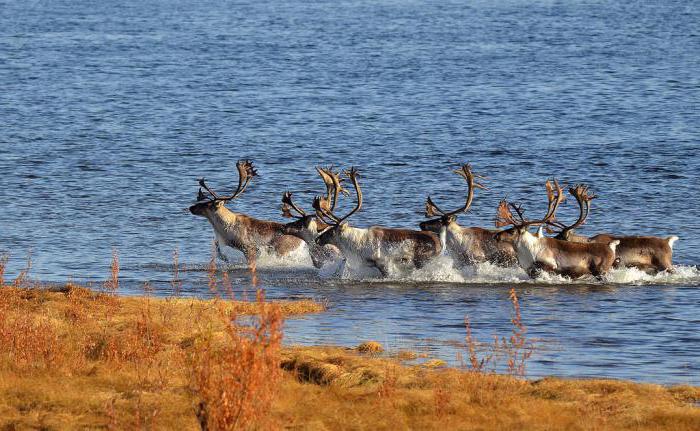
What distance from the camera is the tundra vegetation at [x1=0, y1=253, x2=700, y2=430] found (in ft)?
30.1

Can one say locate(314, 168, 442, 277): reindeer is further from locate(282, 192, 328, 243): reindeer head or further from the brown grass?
the brown grass

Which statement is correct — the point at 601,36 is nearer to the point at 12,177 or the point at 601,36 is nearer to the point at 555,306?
the point at 12,177

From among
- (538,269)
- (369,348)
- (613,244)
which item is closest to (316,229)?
(538,269)

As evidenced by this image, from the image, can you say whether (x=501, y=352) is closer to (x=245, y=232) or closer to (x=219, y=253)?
(x=245, y=232)

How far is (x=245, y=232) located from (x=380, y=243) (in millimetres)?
2475

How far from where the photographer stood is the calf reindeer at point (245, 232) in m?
20.4

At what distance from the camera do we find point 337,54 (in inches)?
2162

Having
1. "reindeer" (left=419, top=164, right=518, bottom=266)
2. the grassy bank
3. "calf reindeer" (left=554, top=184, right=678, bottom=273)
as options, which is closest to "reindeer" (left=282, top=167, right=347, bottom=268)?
"reindeer" (left=419, top=164, right=518, bottom=266)

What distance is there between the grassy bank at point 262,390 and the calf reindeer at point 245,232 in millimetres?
7034

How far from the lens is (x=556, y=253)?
18.6 meters

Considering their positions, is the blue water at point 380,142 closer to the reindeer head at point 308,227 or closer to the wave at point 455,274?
the wave at point 455,274

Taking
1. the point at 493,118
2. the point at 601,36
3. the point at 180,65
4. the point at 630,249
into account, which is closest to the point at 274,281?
the point at 630,249

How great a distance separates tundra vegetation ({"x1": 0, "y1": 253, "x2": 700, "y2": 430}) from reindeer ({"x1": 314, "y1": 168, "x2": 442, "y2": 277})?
18.2 feet

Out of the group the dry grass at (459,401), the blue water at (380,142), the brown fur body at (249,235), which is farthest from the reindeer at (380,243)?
the dry grass at (459,401)
